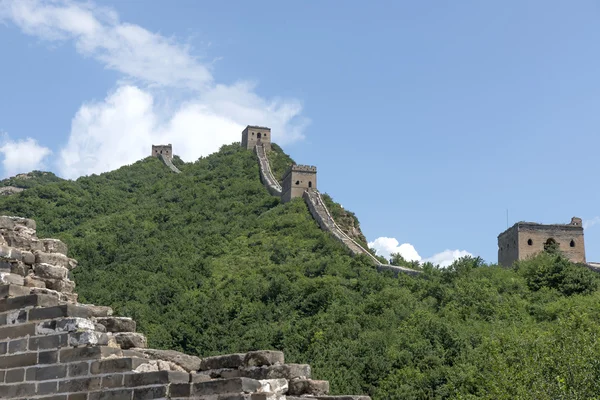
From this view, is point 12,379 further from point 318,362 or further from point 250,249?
point 250,249

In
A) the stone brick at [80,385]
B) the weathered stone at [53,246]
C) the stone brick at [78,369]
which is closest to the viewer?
the stone brick at [80,385]

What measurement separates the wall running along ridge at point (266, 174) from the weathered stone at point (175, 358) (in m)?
53.0

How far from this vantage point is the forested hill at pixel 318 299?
84.5 feet

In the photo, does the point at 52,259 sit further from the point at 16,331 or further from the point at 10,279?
the point at 16,331

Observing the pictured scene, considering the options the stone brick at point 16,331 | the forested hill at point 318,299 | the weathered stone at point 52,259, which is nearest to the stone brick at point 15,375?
the stone brick at point 16,331

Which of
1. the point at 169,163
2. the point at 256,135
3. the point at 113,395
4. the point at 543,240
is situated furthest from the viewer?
the point at 169,163

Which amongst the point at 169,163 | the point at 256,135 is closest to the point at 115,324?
the point at 256,135

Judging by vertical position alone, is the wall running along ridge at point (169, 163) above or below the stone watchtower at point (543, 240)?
above

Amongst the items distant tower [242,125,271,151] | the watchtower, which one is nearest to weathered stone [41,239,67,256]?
the watchtower

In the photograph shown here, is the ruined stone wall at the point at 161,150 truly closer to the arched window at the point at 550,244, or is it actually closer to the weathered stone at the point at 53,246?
the arched window at the point at 550,244

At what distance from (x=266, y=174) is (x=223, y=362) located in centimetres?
5940

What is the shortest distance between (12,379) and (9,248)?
5.74ft

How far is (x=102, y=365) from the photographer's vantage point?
7.92 m

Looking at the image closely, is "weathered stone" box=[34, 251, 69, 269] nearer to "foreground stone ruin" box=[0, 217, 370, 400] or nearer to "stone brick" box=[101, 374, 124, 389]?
"foreground stone ruin" box=[0, 217, 370, 400]
